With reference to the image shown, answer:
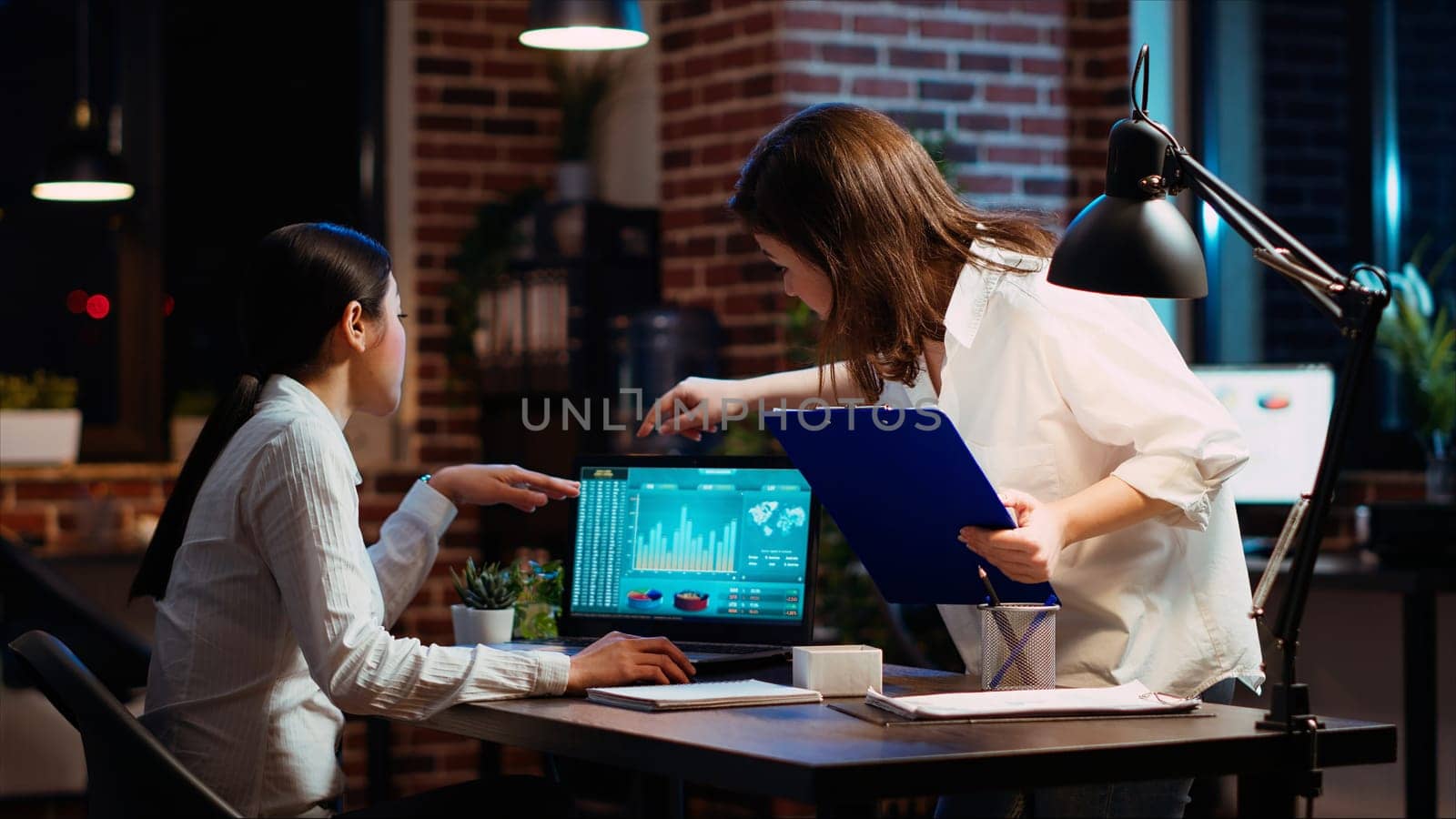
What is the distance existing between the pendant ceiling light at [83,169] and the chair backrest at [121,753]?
129 inches

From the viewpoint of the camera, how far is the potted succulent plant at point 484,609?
248 centimetres

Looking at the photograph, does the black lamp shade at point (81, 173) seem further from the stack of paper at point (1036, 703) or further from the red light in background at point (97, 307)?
the stack of paper at point (1036, 703)

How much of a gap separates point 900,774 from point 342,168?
433cm

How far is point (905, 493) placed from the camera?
193cm

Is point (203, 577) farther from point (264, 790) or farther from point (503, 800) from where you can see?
point (503, 800)

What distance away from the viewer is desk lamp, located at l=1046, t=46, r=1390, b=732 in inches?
65.1

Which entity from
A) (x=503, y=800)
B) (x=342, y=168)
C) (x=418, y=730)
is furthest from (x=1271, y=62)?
(x=503, y=800)

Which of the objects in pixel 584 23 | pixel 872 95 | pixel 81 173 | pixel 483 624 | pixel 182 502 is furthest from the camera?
pixel 81 173

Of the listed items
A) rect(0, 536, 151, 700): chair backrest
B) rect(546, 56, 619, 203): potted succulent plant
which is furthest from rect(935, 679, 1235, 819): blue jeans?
rect(546, 56, 619, 203): potted succulent plant

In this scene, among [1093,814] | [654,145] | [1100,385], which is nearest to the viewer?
[1093,814]

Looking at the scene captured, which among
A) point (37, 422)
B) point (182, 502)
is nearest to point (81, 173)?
point (37, 422)

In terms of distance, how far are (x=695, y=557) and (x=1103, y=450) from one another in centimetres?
62

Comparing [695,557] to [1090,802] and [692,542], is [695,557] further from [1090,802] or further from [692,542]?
[1090,802]

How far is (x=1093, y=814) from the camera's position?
5.98 feet
